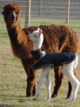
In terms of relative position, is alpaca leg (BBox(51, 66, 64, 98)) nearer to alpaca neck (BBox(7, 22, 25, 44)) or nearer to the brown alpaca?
the brown alpaca

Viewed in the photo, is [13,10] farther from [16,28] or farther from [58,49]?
[58,49]

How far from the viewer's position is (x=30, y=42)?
4027mm

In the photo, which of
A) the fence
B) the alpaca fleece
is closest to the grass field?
the alpaca fleece

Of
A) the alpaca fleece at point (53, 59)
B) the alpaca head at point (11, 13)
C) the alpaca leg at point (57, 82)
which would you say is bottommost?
the alpaca leg at point (57, 82)

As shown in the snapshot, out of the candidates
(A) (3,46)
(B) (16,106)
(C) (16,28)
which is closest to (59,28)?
(C) (16,28)

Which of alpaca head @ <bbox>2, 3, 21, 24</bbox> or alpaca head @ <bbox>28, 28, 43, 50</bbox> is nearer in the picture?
alpaca head @ <bbox>28, 28, 43, 50</bbox>

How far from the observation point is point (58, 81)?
167 inches

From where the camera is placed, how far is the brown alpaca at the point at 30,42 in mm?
3830

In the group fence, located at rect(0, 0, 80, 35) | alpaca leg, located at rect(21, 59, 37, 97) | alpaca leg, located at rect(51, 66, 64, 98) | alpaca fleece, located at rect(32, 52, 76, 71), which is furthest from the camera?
fence, located at rect(0, 0, 80, 35)

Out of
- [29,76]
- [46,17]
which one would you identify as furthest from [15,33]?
[46,17]

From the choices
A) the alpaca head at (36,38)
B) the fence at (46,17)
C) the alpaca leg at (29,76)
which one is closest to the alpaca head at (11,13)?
the alpaca head at (36,38)

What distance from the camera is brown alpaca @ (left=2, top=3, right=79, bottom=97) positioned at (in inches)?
151

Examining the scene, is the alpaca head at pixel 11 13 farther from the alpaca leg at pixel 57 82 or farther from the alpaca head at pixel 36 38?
the alpaca leg at pixel 57 82

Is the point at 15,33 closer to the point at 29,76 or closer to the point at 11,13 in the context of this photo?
the point at 11,13
